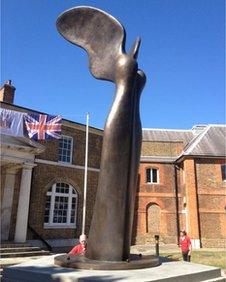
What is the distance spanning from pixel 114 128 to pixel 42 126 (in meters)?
13.4

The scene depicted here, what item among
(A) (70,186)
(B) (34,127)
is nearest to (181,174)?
(A) (70,186)

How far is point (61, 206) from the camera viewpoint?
21688mm

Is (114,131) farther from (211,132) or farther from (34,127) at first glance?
(211,132)

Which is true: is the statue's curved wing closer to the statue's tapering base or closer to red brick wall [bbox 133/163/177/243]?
the statue's tapering base

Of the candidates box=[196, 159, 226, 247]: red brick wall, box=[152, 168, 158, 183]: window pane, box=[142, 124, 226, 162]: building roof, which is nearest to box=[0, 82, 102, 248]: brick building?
box=[152, 168, 158, 183]: window pane

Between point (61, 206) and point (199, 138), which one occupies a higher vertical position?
point (199, 138)

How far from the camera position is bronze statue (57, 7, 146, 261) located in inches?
231

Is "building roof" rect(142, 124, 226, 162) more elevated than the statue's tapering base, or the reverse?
"building roof" rect(142, 124, 226, 162)

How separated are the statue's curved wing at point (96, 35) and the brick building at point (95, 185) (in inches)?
453

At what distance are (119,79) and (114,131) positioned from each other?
115 centimetres

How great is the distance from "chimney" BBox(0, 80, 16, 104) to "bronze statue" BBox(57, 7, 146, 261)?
15.5 meters

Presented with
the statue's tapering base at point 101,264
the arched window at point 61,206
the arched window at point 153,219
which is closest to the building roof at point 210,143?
the arched window at point 153,219

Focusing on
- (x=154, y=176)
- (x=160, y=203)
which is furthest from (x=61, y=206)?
Answer: (x=154, y=176)

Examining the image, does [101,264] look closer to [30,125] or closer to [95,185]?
[30,125]
